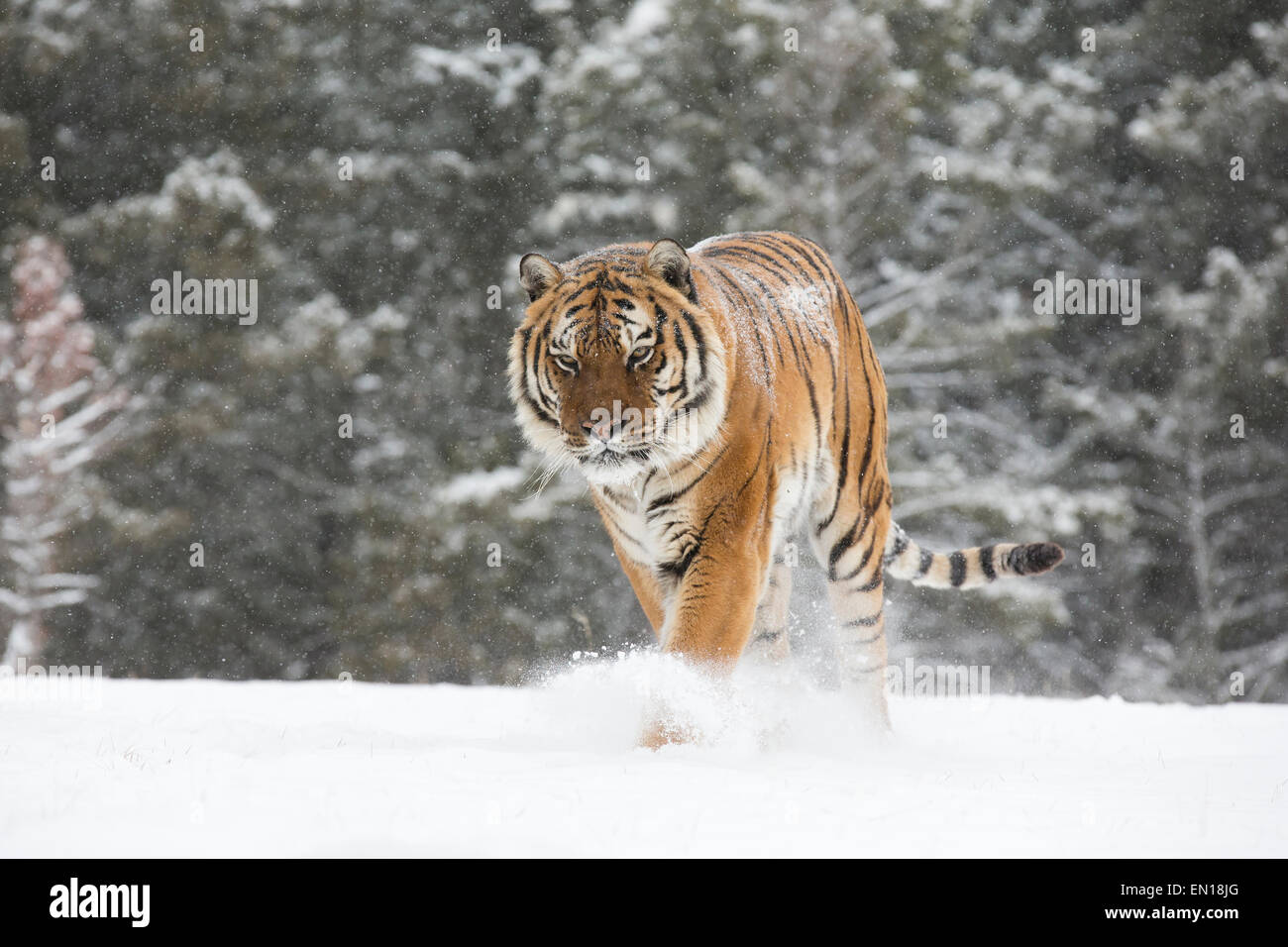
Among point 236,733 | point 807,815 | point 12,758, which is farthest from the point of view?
point 236,733

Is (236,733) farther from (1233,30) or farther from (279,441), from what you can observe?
(1233,30)

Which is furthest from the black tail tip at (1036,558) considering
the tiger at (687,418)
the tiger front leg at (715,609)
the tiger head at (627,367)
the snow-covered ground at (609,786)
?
the tiger head at (627,367)

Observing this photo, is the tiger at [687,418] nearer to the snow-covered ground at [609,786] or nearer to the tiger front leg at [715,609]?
the tiger front leg at [715,609]

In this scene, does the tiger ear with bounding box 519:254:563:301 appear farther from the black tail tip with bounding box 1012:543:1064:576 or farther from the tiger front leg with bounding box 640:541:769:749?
the black tail tip with bounding box 1012:543:1064:576

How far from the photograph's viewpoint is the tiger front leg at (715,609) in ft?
13.6

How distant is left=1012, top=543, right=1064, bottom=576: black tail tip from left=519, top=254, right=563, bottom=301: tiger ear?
220cm

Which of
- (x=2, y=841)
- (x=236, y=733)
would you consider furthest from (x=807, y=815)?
(x=236, y=733)

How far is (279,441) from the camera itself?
55.2 ft

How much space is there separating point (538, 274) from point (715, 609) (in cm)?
136

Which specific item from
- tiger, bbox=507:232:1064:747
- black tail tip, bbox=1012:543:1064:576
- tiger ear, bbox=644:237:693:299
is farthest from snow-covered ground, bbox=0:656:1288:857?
tiger ear, bbox=644:237:693:299

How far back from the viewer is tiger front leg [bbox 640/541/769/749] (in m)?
4.15

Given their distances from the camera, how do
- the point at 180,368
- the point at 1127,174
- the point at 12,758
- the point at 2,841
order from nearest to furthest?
the point at 2,841
the point at 12,758
the point at 180,368
the point at 1127,174

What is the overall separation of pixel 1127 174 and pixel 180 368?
41.1 ft

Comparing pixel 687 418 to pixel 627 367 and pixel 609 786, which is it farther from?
pixel 609 786
